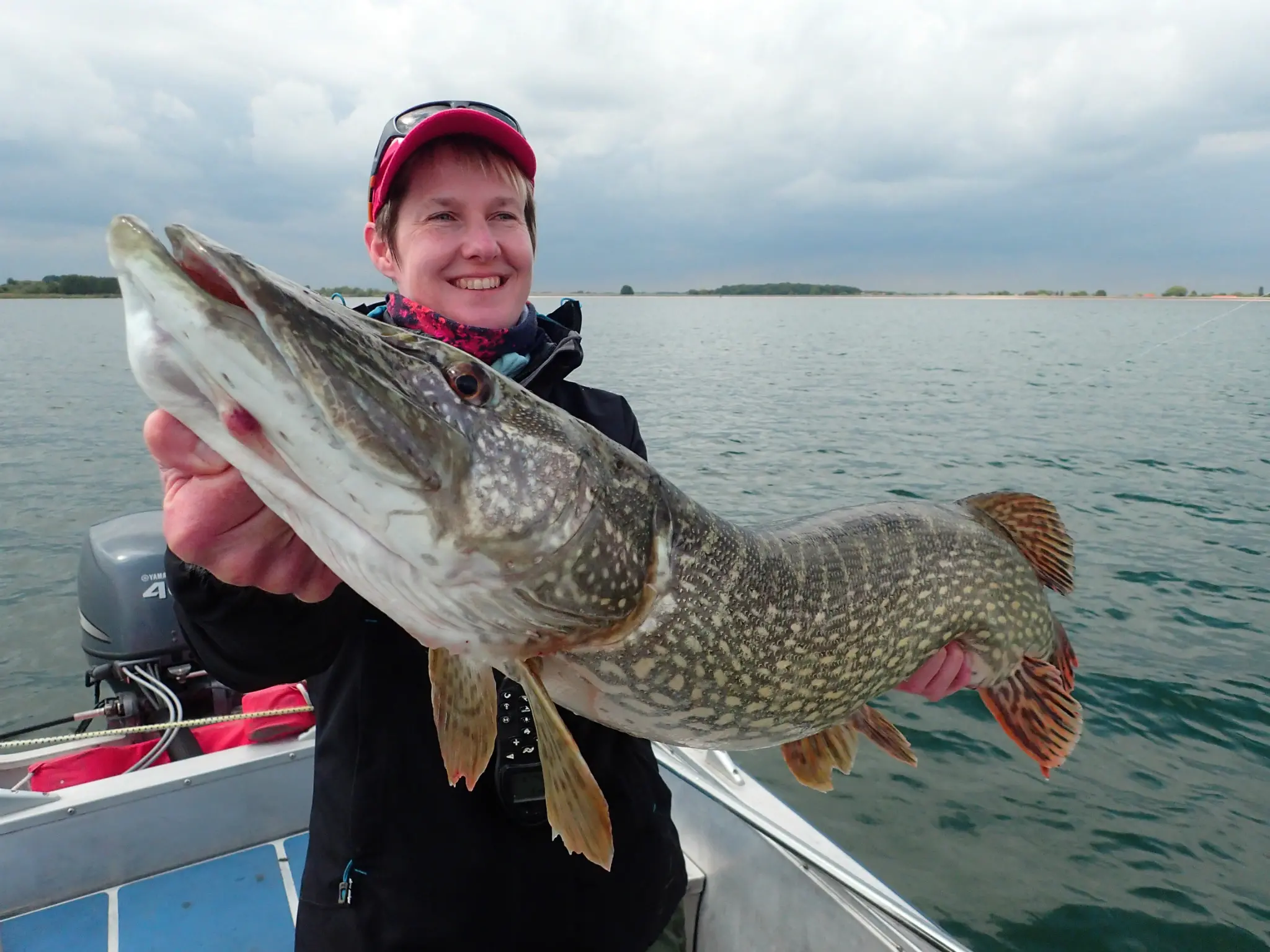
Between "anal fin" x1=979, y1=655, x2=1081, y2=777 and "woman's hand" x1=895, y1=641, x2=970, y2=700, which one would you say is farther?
"anal fin" x1=979, y1=655, x2=1081, y2=777

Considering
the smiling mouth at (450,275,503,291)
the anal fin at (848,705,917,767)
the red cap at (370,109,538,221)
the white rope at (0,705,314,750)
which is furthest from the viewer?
the white rope at (0,705,314,750)

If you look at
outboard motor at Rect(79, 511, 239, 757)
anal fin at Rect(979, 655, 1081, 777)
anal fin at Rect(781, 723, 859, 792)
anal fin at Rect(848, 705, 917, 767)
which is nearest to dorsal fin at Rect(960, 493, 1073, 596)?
anal fin at Rect(979, 655, 1081, 777)

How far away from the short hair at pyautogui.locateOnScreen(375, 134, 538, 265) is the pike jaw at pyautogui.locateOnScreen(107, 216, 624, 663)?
85cm

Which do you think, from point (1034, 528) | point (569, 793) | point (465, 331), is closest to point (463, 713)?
point (569, 793)

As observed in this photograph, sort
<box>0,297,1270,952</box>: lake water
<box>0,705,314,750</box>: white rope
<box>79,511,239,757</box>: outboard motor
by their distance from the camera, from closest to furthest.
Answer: <box>0,705,314,750</box>: white rope → <box>79,511,239,757</box>: outboard motor → <box>0,297,1270,952</box>: lake water

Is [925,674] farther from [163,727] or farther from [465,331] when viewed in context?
[163,727]

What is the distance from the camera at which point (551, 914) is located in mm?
1508

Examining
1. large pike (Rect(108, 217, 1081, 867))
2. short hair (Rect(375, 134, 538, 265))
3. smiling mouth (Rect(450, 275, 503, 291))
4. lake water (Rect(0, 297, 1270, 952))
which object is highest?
short hair (Rect(375, 134, 538, 265))

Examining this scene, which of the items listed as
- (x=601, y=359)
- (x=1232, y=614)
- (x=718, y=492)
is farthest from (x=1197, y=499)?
(x=601, y=359)

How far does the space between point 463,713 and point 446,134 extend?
1268mm

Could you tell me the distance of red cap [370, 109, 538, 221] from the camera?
1730mm

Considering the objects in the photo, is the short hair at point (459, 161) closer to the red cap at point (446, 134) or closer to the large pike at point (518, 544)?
the red cap at point (446, 134)

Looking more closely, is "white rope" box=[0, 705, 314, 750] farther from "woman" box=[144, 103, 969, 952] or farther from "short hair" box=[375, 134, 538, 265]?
"short hair" box=[375, 134, 538, 265]

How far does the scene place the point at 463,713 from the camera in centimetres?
123
